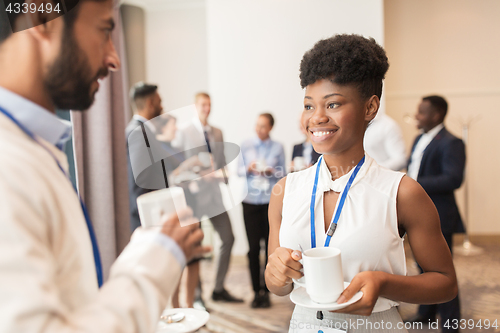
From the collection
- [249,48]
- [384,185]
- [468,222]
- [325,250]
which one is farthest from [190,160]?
[468,222]

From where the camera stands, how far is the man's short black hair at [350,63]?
36.1 inches

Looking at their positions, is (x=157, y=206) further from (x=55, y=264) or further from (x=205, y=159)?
(x=205, y=159)

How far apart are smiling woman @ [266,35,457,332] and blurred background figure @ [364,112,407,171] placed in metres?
1.33

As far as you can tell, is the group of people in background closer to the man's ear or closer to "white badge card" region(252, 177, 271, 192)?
"white badge card" region(252, 177, 271, 192)

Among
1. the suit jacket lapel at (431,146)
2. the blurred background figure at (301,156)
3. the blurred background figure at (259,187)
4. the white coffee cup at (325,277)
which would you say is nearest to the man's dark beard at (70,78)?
the white coffee cup at (325,277)

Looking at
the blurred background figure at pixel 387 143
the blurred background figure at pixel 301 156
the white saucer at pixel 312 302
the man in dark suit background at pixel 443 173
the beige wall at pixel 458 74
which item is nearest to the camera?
the white saucer at pixel 312 302

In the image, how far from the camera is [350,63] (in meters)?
0.91

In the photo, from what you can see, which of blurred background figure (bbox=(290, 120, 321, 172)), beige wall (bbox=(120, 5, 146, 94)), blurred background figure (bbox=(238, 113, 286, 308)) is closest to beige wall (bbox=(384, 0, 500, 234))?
blurred background figure (bbox=(238, 113, 286, 308))

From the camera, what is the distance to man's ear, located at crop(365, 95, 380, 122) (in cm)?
96

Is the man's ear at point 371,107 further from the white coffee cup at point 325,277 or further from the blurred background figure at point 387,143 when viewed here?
the blurred background figure at point 387,143

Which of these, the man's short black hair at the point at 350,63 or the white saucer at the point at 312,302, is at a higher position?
the man's short black hair at the point at 350,63

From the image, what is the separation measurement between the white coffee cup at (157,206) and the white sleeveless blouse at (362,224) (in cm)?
50

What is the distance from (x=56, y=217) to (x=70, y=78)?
0.19 m

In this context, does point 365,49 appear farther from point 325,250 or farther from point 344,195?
point 325,250
